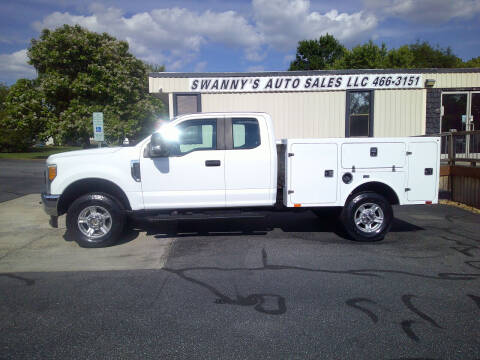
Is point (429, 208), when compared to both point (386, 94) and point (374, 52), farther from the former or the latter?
point (374, 52)

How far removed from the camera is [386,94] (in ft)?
45.9

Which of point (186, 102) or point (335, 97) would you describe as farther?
point (335, 97)

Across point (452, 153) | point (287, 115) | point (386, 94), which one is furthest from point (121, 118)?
point (452, 153)

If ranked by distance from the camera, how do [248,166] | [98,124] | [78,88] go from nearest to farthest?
[248,166]
[98,124]
[78,88]

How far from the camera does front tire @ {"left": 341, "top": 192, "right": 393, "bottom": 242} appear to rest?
666 cm

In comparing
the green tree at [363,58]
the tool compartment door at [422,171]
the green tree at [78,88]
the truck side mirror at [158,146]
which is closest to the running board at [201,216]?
the truck side mirror at [158,146]

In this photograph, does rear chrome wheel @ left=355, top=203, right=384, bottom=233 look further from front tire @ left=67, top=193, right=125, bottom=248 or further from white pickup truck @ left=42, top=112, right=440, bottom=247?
front tire @ left=67, top=193, right=125, bottom=248

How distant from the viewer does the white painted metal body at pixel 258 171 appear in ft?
21.1

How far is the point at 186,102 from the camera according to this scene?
13.7 meters

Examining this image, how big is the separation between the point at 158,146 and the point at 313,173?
257cm

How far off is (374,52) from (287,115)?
29006mm

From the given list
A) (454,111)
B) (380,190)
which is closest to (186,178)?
(380,190)

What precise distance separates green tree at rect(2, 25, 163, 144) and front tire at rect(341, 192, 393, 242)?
2440 centimetres

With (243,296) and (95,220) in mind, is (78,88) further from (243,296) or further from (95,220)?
(243,296)
